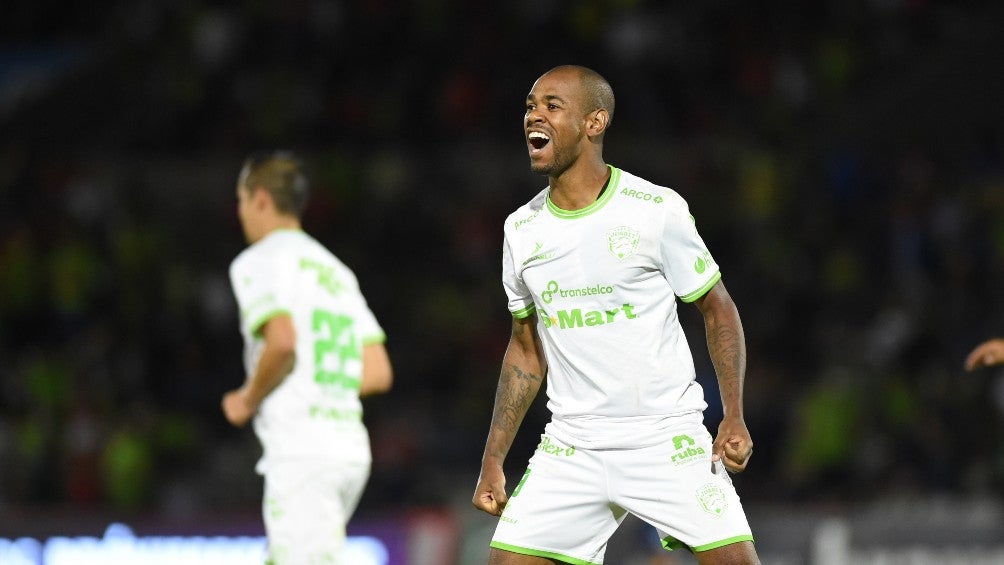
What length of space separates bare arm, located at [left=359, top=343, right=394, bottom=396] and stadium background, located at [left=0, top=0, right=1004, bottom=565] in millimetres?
4289

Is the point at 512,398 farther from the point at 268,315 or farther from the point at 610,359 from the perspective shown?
the point at 268,315

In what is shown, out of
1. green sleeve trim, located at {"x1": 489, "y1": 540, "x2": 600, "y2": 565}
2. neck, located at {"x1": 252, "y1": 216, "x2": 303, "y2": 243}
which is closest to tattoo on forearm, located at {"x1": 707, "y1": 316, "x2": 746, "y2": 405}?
green sleeve trim, located at {"x1": 489, "y1": 540, "x2": 600, "y2": 565}

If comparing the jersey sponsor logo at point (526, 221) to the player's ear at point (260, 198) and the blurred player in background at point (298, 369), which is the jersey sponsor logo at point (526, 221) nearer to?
the blurred player in background at point (298, 369)

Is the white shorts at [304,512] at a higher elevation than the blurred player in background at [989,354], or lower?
lower

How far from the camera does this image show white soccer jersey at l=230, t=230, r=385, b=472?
6.34 meters

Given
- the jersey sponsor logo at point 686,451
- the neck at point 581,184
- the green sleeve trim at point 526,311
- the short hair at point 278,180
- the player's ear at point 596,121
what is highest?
the short hair at point 278,180

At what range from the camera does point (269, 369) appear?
20.3 ft

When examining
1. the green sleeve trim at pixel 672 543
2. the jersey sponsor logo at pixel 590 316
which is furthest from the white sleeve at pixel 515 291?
the green sleeve trim at pixel 672 543

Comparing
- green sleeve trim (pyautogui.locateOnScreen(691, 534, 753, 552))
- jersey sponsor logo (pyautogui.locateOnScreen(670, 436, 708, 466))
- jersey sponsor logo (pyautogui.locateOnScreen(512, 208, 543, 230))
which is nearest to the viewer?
green sleeve trim (pyautogui.locateOnScreen(691, 534, 753, 552))

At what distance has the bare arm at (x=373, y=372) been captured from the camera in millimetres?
6695

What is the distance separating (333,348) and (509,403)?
117 cm

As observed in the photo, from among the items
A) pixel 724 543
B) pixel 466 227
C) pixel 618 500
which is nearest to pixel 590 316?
pixel 618 500

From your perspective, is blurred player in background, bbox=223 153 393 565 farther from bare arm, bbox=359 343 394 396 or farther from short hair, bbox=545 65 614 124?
short hair, bbox=545 65 614 124

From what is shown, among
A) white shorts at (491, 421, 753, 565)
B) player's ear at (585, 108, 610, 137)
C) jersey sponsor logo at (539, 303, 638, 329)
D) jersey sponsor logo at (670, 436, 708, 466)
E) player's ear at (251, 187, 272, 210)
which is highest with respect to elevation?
player's ear at (251, 187, 272, 210)
